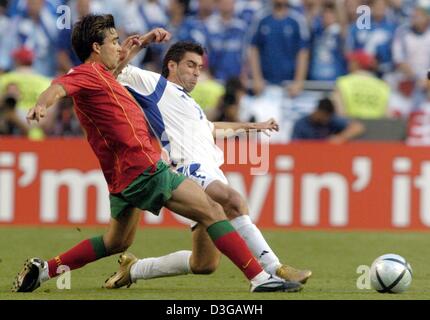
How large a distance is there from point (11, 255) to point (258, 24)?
7.31 metres

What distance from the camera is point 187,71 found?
9.79m

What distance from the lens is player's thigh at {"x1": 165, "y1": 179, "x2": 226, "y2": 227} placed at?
867cm

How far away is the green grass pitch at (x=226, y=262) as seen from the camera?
911 cm

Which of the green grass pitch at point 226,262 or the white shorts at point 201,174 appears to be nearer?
the green grass pitch at point 226,262

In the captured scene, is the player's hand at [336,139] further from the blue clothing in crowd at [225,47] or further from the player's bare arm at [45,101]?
the player's bare arm at [45,101]

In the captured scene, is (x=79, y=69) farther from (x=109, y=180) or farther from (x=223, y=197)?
(x=223, y=197)

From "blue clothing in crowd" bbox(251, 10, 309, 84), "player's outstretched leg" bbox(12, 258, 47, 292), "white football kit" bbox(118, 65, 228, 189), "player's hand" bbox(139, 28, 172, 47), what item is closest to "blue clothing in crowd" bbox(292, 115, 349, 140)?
"blue clothing in crowd" bbox(251, 10, 309, 84)

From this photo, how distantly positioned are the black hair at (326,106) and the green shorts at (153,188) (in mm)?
8209

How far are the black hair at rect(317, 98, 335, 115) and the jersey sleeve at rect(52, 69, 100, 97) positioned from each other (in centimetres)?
846

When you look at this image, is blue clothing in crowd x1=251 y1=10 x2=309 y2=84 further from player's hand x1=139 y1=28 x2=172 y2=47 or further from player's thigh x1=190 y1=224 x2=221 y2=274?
player's thigh x1=190 y1=224 x2=221 y2=274

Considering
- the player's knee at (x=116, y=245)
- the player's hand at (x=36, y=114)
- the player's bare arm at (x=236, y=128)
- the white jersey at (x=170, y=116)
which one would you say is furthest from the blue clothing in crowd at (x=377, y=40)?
the player's hand at (x=36, y=114)

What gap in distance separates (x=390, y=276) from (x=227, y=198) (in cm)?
136

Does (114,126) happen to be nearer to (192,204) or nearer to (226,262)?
(192,204)

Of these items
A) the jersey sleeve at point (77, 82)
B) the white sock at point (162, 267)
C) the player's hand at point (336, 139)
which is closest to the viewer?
the jersey sleeve at point (77, 82)
